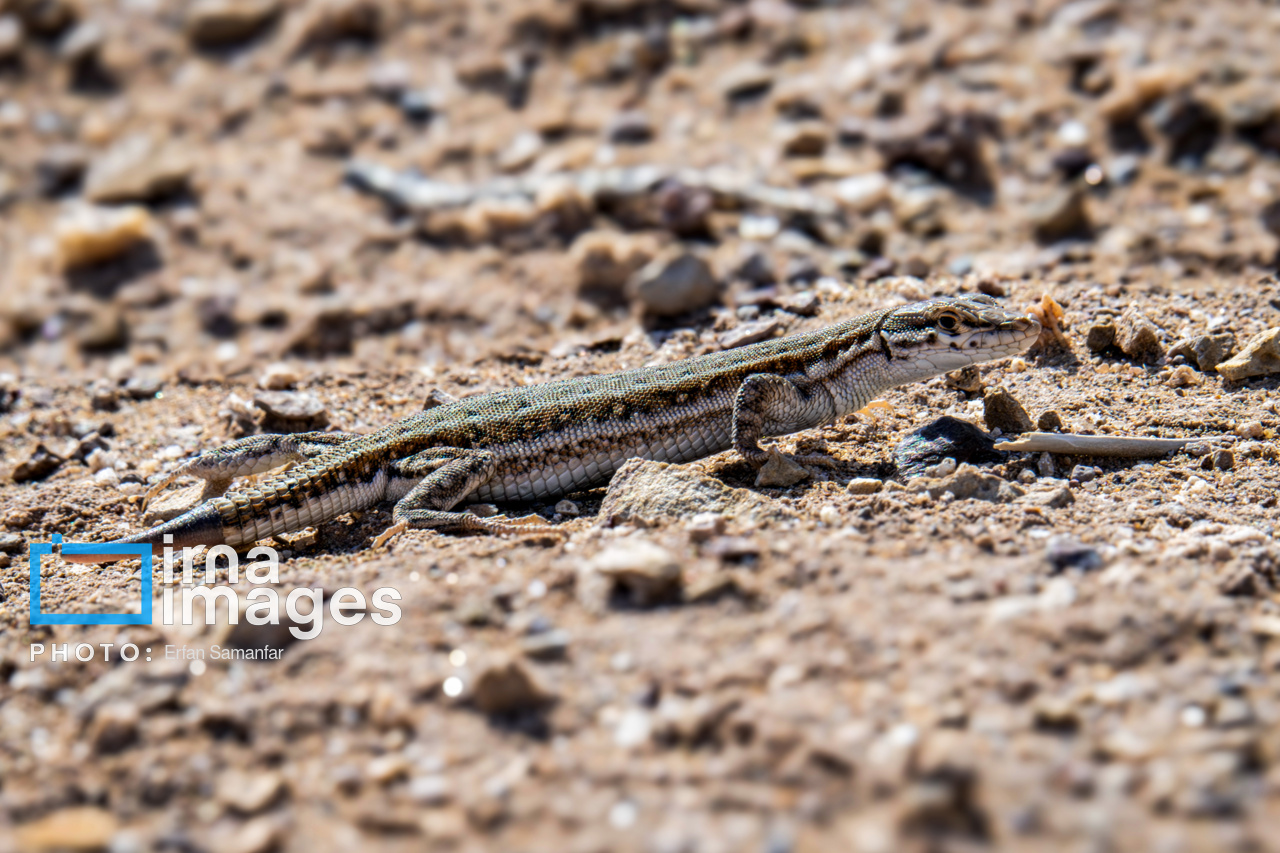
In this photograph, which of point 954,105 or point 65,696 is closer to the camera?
point 65,696

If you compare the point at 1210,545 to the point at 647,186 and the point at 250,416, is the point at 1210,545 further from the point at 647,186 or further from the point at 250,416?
the point at 647,186

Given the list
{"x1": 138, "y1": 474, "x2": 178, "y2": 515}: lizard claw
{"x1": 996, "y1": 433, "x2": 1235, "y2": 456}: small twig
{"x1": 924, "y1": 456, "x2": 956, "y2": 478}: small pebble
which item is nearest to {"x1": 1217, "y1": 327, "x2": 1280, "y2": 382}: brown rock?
{"x1": 996, "y1": 433, "x2": 1235, "y2": 456}: small twig

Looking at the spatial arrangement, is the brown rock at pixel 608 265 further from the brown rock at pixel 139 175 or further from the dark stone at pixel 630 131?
the brown rock at pixel 139 175

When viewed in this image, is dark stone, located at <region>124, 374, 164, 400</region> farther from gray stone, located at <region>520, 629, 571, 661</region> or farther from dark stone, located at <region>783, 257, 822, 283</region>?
gray stone, located at <region>520, 629, 571, 661</region>

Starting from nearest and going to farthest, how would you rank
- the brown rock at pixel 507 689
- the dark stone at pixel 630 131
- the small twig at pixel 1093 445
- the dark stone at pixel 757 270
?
the brown rock at pixel 507 689 < the small twig at pixel 1093 445 < the dark stone at pixel 757 270 < the dark stone at pixel 630 131

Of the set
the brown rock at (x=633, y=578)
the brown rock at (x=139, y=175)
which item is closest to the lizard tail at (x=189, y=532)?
the brown rock at (x=633, y=578)

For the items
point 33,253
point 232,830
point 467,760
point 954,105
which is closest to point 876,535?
point 467,760

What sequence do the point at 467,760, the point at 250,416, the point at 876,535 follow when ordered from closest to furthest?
the point at 467,760 < the point at 876,535 < the point at 250,416
